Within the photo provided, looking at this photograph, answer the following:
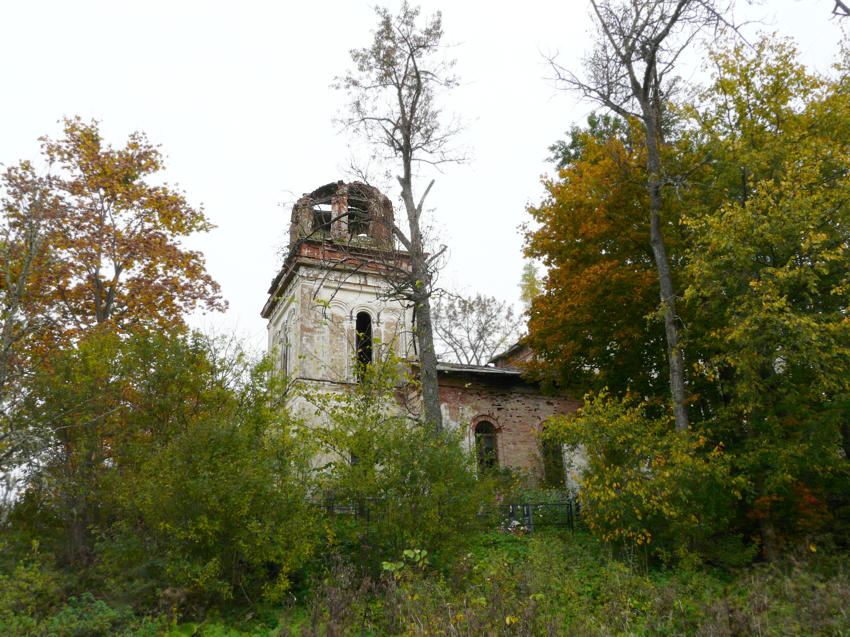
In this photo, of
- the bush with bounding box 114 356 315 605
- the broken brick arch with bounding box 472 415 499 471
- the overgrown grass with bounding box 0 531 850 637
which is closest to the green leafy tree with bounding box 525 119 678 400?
the broken brick arch with bounding box 472 415 499 471

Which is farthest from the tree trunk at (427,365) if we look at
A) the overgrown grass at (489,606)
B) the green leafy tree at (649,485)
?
the overgrown grass at (489,606)

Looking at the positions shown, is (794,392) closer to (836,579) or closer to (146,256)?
(836,579)

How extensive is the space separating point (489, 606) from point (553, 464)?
14.3 m

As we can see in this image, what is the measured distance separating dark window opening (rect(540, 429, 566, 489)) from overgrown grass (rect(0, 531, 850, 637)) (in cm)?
993

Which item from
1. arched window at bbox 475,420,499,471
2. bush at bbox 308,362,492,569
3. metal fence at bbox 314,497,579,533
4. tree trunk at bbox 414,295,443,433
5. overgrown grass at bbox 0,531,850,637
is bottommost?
overgrown grass at bbox 0,531,850,637

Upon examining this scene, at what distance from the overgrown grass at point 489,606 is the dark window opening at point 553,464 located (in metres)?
9.93

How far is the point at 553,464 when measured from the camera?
19969mm

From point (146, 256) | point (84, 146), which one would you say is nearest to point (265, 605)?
point (146, 256)

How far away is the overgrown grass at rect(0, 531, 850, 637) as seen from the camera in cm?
616

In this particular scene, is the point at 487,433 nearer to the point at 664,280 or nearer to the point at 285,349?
the point at 285,349

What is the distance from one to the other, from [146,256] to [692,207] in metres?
13.9

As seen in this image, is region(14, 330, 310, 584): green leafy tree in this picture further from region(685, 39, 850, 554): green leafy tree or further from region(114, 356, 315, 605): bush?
region(685, 39, 850, 554): green leafy tree

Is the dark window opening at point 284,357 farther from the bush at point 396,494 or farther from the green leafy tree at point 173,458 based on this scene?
the bush at point 396,494

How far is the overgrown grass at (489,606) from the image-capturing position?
6.16 m
